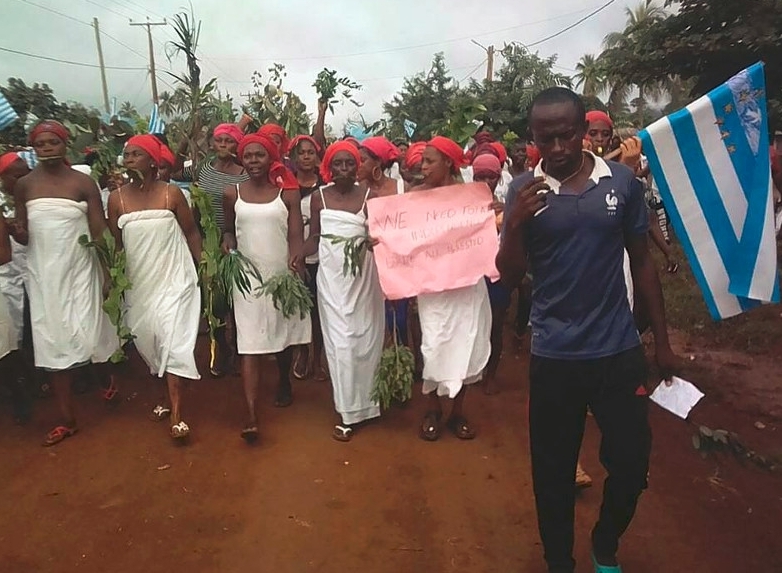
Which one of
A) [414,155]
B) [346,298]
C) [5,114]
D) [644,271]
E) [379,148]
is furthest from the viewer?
[5,114]

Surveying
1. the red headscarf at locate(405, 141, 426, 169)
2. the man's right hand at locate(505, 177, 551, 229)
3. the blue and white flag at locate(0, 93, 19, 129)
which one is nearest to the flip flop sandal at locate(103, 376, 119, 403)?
the blue and white flag at locate(0, 93, 19, 129)

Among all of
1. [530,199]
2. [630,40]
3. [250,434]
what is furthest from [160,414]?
[630,40]

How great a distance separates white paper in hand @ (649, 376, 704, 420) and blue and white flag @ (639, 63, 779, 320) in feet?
1.99

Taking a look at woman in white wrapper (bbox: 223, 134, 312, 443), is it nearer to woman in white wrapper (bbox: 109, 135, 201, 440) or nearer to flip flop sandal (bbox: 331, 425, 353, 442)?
woman in white wrapper (bbox: 109, 135, 201, 440)

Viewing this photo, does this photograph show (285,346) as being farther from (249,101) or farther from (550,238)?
(249,101)

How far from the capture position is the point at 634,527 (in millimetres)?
3535

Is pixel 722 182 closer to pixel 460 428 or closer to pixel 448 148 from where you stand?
pixel 448 148

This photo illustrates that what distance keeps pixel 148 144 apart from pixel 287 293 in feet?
4.44

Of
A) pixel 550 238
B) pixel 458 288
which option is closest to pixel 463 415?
pixel 458 288

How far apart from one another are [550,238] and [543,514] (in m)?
1.20

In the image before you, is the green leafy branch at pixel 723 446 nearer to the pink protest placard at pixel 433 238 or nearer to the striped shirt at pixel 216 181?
the pink protest placard at pixel 433 238

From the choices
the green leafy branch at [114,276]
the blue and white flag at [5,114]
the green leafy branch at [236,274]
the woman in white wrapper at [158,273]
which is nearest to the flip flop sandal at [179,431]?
the woman in white wrapper at [158,273]

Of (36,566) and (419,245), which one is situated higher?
(419,245)

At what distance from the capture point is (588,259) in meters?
2.66
